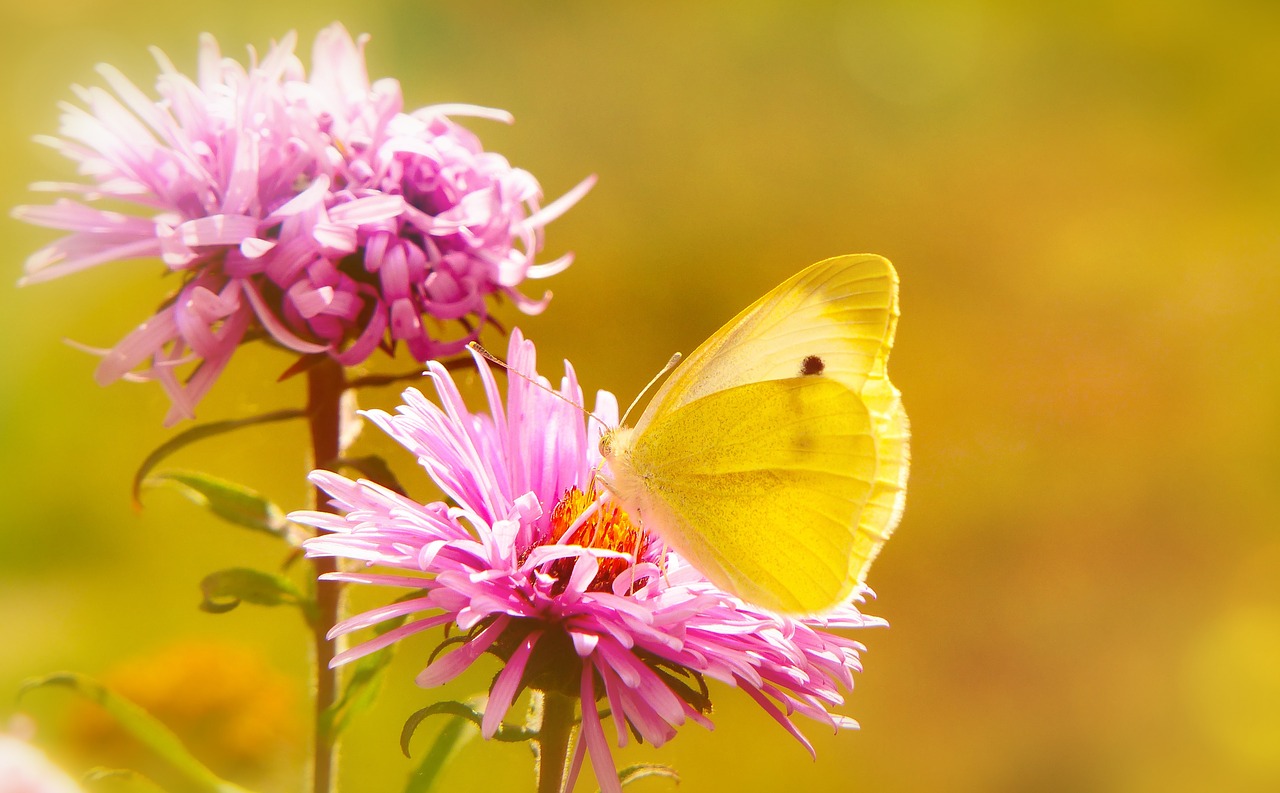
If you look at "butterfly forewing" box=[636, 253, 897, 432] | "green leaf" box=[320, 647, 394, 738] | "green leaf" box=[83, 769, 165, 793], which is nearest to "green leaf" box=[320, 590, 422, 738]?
"green leaf" box=[320, 647, 394, 738]

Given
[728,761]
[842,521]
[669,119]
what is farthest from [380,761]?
Result: [669,119]

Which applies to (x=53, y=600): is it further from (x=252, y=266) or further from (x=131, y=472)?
(x=252, y=266)

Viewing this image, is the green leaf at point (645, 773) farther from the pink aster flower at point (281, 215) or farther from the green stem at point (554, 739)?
the pink aster flower at point (281, 215)

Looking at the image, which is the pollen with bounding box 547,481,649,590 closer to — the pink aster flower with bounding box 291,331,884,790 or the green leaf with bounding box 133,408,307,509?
the pink aster flower with bounding box 291,331,884,790

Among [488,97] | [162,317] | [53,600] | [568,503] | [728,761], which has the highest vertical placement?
[488,97]

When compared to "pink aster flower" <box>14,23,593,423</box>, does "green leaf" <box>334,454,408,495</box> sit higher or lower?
lower

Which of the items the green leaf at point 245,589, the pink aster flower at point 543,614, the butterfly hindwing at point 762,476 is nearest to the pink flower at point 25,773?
the pink aster flower at point 543,614

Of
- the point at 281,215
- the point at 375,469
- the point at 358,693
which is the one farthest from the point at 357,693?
the point at 281,215

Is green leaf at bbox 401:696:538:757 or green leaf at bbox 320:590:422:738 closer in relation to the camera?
green leaf at bbox 401:696:538:757
